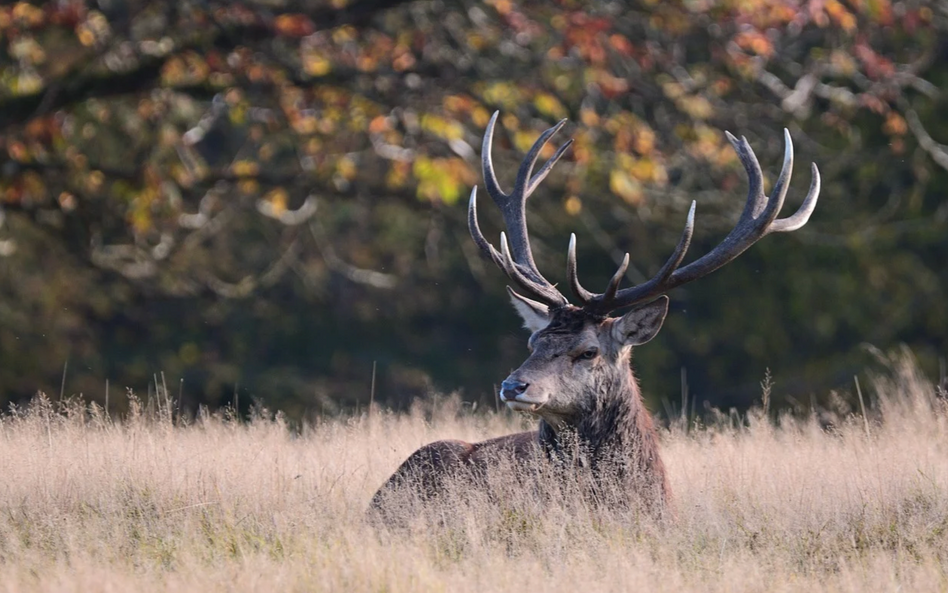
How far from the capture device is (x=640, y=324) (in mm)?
6277

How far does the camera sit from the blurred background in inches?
391

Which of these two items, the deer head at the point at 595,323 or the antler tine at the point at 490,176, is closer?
the deer head at the point at 595,323

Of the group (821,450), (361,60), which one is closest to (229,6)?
(361,60)

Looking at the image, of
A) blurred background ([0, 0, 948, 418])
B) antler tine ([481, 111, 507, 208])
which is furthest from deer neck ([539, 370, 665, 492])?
blurred background ([0, 0, 948, 418])

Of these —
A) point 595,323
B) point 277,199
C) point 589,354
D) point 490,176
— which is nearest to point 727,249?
point 595,323

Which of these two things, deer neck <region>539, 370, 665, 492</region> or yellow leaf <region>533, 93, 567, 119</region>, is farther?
yellow leaf <region>533, 93, 567, 119</region>

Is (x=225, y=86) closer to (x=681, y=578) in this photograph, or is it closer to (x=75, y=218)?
(x=75, y=218)

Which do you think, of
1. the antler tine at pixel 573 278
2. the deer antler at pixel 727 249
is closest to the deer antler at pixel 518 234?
the antler tine at pixel 573 278

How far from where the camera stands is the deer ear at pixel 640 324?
20.4 ft

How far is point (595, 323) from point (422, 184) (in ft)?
12.4

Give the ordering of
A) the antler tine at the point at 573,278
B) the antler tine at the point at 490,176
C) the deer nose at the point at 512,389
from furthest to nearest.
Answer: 1. the antler tine at the point at 490,176
2. the antler tine at the point at 573,278
3. the deer nose at the point at 512,389

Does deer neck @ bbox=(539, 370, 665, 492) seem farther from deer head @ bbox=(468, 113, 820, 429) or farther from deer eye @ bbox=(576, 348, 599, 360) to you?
deer eye @ bbox=(576, 348, 599, 360)

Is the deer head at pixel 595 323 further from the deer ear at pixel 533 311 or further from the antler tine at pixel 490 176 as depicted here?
the antler tine at pixel 490 176

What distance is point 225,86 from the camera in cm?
955
